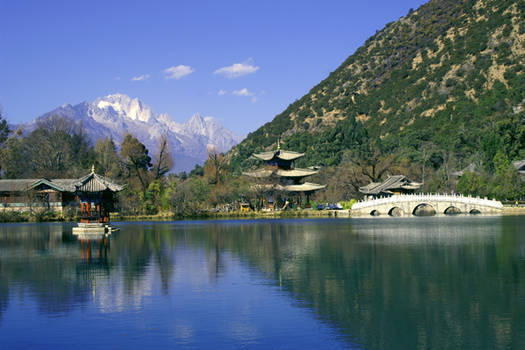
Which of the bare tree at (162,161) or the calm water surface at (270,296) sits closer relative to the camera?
the calm water surface at (270,296)

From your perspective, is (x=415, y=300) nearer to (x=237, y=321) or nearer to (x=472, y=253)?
(x=237, y=321)

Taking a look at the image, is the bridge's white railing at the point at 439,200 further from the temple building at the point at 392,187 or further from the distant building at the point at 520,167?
the distant building at the point at 520,167

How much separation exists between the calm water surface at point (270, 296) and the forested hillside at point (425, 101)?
50969mm

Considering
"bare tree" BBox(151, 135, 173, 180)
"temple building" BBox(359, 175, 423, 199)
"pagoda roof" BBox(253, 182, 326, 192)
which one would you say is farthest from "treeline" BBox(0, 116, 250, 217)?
"temple building" BBox(359, 175, 423, 199)

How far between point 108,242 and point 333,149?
6562 centimetres

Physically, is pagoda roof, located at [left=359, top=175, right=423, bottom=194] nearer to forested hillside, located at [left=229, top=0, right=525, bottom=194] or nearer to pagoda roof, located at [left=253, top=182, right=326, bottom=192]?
forested hillside, located at [left=229, top=0, right=525, bottom=194]

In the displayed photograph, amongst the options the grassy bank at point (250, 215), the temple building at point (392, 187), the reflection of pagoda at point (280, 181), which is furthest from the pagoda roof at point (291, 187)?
the temple building at point (392, 187)

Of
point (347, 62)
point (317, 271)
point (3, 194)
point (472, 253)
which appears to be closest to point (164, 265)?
point (317, 271)

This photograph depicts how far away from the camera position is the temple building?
72062 millimetres

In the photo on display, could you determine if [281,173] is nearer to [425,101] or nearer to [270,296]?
[425,101]

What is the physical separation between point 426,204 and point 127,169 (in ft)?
127

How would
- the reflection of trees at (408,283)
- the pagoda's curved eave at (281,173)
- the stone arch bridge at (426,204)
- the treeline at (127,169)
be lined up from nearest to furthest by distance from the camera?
1. the reflection of trees at (408,283)
2. the stone arch bridge at (426,204)
3. the treeline at (127,169)
4. the pagoda's curved eave at (281,173)

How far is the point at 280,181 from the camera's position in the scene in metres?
73.1

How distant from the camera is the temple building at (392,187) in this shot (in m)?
72.1
